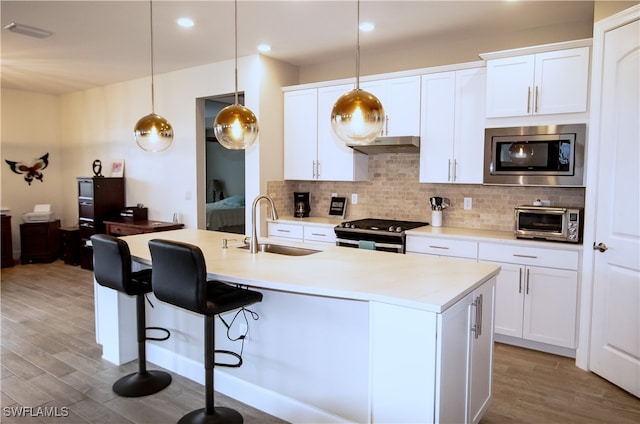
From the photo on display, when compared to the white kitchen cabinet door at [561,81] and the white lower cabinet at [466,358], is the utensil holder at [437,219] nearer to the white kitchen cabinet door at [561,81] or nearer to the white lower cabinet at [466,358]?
the white kitchen cabinet door at [561,81]

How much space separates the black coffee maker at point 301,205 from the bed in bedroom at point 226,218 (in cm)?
196

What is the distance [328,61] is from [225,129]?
2.60 m

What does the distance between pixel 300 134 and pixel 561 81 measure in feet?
A: 8.81

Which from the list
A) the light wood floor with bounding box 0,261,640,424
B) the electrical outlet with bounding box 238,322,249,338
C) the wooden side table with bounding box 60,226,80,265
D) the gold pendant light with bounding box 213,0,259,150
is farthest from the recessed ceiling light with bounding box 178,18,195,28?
the wooden side table with bounding box 60,226,80,265

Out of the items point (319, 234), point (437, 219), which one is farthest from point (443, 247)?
point (319, 234)

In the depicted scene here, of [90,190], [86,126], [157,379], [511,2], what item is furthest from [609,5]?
[86,126]

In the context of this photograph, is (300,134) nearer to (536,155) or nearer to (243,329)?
(536,155)

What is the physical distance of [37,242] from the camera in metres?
7.09

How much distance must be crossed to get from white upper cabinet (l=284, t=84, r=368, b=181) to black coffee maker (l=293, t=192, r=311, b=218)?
0.28 m

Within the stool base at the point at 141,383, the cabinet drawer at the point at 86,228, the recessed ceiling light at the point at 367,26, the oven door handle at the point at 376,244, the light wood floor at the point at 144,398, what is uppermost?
the recessed ceiling light at the point at 367,26

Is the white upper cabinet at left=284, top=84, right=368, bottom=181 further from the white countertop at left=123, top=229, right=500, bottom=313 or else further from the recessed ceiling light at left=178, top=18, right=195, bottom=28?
the white countertop at left=123, top=229, right=500, bottom=313

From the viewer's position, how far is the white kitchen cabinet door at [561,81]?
11.2ft

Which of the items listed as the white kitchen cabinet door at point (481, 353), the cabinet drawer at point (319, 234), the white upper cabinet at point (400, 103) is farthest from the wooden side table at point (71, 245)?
the white kitchen cabinet door at point (481, 353)

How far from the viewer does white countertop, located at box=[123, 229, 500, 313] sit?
6.36 ft
